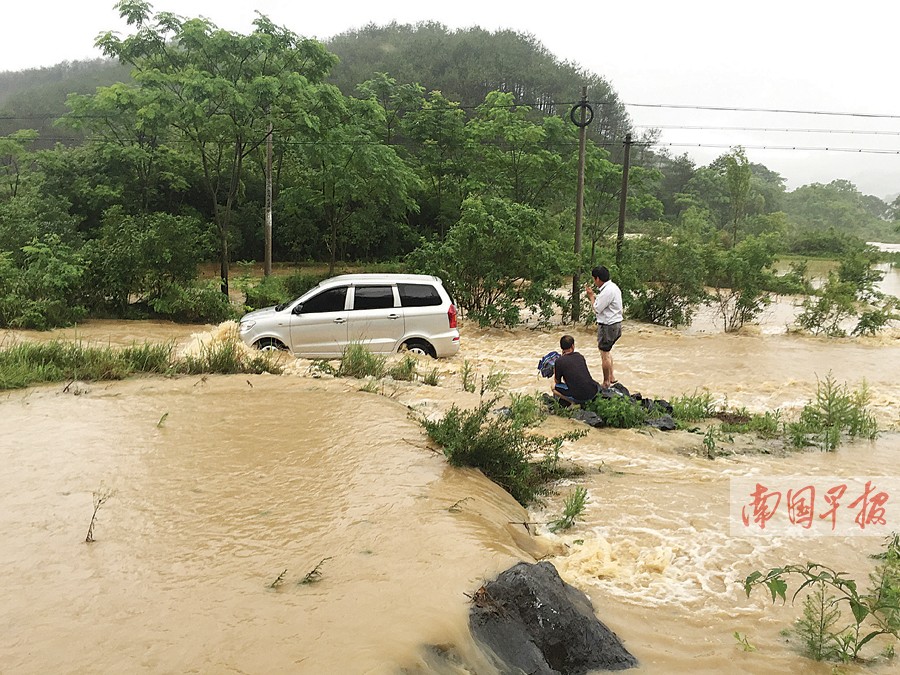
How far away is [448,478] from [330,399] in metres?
2.85

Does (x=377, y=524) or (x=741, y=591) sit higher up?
(x=377, y=524)

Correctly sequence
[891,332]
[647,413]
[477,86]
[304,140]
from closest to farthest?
1. [647,413]
2. [891,332]
3. [304,140]
4. [477,86]

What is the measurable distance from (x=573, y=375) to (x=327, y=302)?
4.96 meters

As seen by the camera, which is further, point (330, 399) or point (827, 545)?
point (330, 399)

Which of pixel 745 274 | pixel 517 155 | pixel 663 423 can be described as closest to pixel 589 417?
pixel 663 423

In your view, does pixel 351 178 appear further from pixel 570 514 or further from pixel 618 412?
pixel 570 514

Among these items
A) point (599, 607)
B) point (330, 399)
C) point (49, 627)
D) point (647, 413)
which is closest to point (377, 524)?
point (599, 607)

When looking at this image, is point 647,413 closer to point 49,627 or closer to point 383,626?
point 383,626

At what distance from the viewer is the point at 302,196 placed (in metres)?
23.9

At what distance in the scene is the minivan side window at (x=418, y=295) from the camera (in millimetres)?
12125

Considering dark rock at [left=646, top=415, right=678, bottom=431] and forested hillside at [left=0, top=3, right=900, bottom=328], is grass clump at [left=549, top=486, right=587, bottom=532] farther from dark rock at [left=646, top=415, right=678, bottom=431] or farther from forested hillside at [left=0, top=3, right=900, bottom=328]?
forested hillside at [left=0, top=3, right=900, bottom=328]

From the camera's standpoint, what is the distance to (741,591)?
4.77m

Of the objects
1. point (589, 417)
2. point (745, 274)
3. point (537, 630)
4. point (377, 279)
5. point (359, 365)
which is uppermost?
point (745, 274)

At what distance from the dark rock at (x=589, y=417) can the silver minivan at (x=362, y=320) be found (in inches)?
159
